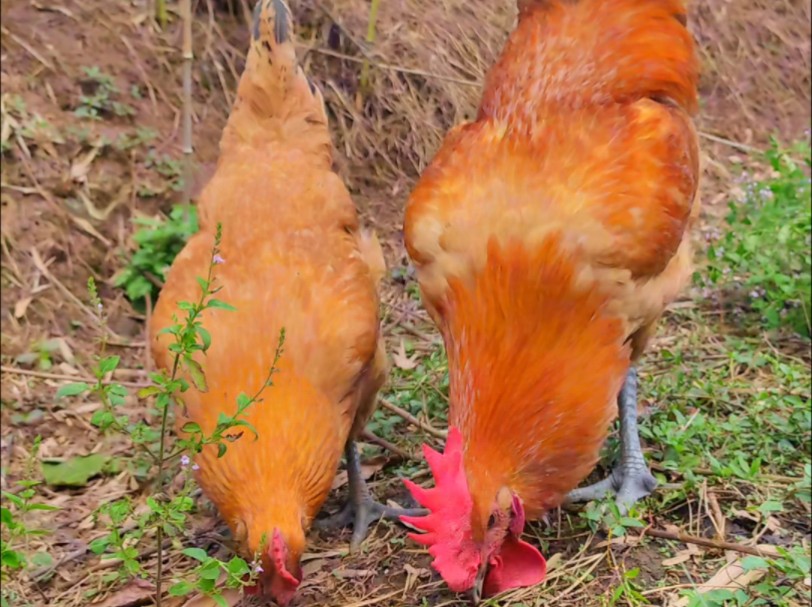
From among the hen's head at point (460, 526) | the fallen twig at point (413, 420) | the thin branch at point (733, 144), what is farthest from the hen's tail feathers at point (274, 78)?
the thin branch at point (733, 144)

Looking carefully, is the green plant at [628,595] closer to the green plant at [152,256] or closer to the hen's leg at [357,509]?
the hen's leg at [357,509]

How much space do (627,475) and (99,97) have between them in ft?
12.1

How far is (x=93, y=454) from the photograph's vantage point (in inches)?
157

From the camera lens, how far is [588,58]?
10.5ft

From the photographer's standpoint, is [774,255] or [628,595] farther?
[774,255]

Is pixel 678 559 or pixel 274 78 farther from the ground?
pixel 274 78

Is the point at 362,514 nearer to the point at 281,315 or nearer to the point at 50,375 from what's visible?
the point at 281,315

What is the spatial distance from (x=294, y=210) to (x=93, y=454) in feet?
5.19

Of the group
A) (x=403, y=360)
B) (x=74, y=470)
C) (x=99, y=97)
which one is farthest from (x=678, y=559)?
(x=99, y=97)

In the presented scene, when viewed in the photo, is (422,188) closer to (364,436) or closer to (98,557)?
(364,436)

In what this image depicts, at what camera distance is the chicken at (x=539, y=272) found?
2633 mm

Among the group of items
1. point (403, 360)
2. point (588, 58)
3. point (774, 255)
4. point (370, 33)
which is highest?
point (588, 58)

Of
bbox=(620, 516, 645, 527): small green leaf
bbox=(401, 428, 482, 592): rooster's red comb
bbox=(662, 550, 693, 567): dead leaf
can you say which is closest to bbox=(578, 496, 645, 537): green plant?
bbox=(620, 516, 645, 527): small green leaf

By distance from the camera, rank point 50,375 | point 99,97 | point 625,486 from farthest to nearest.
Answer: point 99,97, point 50,375, point 625,486
